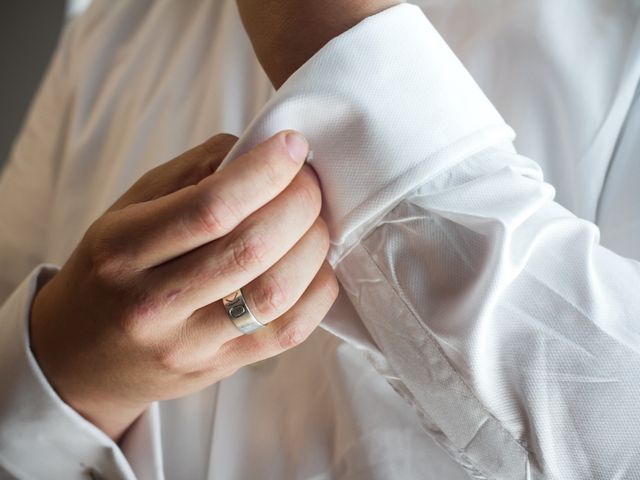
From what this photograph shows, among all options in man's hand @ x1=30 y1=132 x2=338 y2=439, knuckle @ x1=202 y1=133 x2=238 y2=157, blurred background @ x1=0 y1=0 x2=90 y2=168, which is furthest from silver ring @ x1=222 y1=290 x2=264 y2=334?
blurred background @ x1=0 y1=0 x2=90 y2=168

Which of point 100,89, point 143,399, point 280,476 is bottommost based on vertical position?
point 280,476

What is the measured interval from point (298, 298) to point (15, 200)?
0.58 metres

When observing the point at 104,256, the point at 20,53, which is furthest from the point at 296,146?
the point at 20,53

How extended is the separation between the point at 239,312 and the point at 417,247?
0.41 ft

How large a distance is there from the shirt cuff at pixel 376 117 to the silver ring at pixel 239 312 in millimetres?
88

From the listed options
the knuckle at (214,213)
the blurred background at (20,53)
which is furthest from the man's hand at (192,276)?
the blurred background at (20,53)

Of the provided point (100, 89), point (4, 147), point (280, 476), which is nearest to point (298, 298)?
point (280, 476)

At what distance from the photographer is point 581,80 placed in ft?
1.61

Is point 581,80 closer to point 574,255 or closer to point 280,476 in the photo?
point 574,255

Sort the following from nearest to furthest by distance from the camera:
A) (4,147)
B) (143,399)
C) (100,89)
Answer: (143,399) → (100,89) → (4,147)

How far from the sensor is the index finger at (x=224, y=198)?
0.34 m

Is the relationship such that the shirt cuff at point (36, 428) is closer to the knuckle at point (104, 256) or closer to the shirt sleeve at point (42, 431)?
the shirt sleeve at point (42, 431)

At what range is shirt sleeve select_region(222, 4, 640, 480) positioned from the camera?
1.18ft

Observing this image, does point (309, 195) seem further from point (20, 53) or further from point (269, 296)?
point (20, 53)
